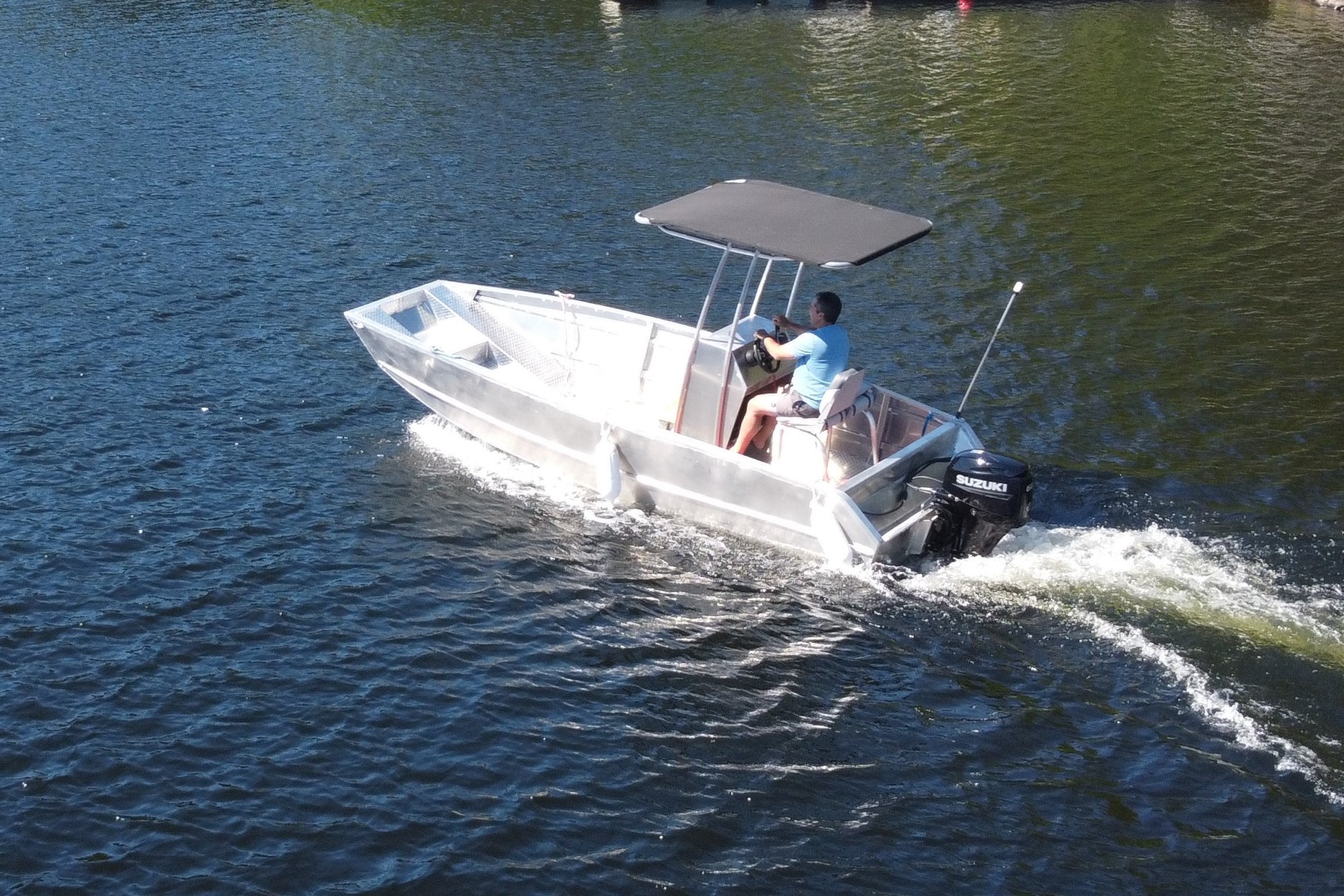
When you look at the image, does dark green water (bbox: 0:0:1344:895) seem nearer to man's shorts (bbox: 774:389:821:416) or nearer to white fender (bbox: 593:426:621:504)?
white fender (bbox: 593:426:621:504)

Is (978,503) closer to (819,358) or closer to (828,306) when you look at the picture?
(819,358)

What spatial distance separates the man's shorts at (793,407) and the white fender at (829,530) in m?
1.04

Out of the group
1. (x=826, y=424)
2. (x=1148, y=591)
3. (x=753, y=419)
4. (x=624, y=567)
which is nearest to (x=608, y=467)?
(x=624, y=567)

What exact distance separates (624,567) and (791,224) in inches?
162

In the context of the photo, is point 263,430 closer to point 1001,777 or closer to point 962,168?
point 1001,777

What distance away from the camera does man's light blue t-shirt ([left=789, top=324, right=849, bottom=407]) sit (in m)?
13.9

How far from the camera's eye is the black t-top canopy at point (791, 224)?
45.1 feet

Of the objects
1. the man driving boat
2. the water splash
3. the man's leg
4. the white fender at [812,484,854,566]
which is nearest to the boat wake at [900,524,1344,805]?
the water splash

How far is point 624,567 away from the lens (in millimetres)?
14156

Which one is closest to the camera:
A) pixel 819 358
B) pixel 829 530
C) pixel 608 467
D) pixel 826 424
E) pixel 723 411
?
pixel 829 530

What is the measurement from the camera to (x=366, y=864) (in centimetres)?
1005

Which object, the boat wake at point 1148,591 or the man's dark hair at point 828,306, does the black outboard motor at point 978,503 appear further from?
the man's dark hair at point 828,306

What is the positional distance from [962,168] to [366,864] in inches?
872

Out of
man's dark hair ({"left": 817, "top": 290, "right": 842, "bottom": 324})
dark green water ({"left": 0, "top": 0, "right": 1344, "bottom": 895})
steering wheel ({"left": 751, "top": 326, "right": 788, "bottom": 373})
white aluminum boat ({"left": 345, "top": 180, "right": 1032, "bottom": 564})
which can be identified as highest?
man's dark hair ({"left": 817, "top": 290, "right": 842, "bottom": 324})
